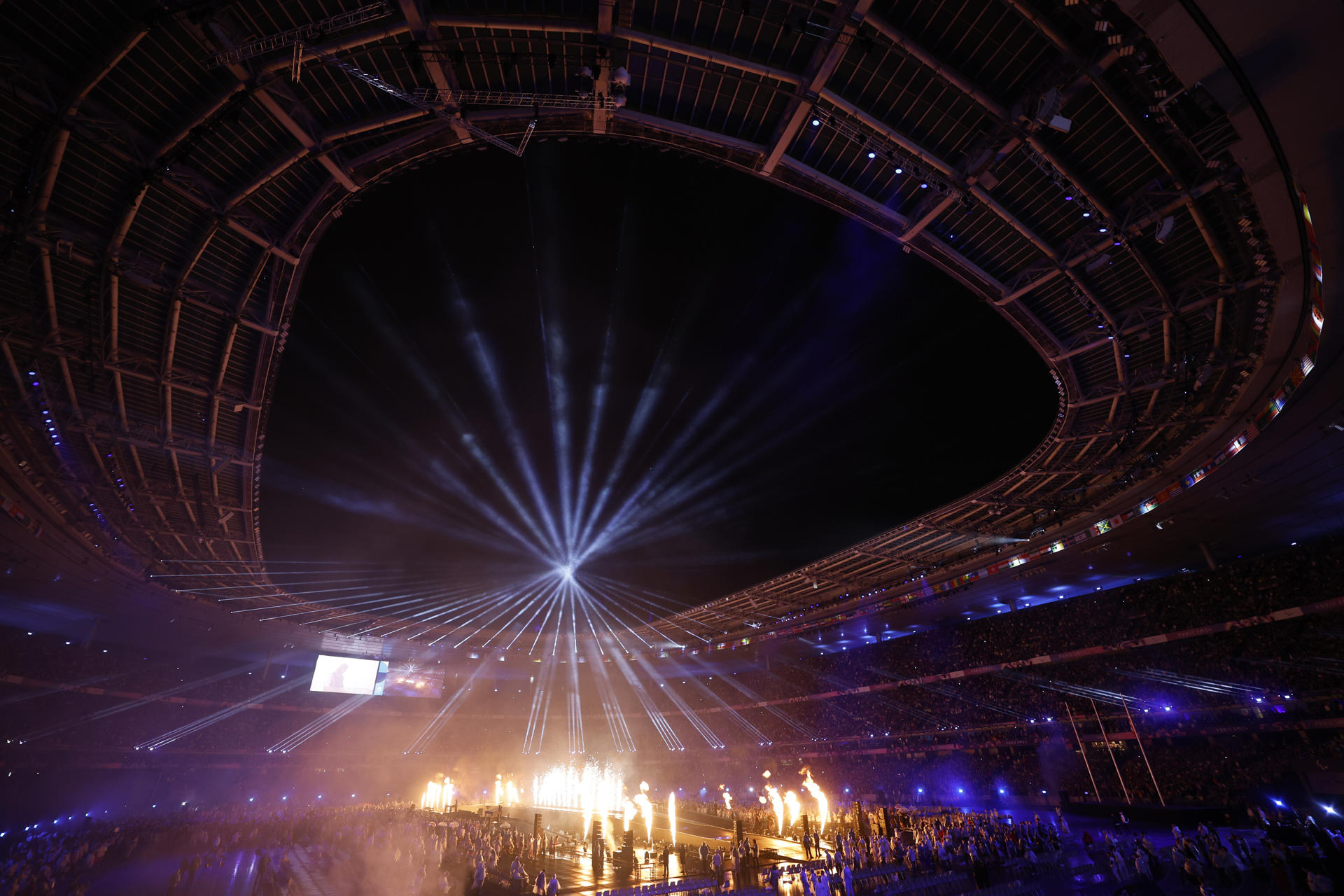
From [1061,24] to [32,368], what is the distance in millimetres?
21011

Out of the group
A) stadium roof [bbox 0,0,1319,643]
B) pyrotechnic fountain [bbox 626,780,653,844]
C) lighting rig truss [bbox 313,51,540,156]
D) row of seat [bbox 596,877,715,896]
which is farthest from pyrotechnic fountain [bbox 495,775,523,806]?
lighting rig truss [bbox 313,51,540,156]

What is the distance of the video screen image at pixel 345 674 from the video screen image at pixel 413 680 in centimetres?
361

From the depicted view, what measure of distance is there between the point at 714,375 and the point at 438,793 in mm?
50681

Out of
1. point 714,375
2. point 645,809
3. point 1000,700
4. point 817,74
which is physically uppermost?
point 817,74

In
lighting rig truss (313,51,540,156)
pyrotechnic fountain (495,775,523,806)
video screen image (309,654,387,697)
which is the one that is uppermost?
lighting rig truss (313,51,540,156)

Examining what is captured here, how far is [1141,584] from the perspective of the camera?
87.4 feet

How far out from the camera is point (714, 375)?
13875 mm

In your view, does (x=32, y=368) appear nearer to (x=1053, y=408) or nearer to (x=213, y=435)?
(x=213, y=435)

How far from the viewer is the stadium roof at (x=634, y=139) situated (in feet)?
26.4

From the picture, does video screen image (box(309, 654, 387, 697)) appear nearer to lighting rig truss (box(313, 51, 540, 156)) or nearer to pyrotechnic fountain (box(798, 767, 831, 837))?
pyrotechnic fountain (box(798, 767, 831, 837))

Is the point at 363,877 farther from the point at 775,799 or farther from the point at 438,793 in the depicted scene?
the point at 438,793

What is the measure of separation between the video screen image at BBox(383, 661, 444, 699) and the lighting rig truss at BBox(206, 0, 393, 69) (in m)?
49.0

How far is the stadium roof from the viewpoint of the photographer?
26.4 feet

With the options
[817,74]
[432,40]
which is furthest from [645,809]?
[432,40]
